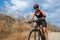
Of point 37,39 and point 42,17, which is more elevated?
point 42,17

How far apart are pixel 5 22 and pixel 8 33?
1830 mm

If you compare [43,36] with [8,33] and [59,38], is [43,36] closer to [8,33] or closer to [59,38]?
[59,38]

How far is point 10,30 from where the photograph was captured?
17344mm

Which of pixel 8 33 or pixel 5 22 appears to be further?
pixel 5 22

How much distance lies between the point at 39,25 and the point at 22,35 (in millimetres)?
6390

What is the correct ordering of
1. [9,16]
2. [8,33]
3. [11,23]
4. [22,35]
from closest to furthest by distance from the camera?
[22,35]
[8,33]
[11,23]
[9,16]

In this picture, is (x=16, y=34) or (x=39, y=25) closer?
(x=39, y=25)

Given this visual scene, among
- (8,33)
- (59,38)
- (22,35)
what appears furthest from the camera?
(8,33)

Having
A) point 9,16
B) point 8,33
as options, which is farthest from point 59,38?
point 9,16

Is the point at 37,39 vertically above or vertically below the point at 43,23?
below

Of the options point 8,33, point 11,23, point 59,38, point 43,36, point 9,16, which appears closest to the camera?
point 43,36

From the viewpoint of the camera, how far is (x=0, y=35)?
53.6ft

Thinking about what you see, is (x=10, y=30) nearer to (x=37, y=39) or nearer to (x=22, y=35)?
(x=22, y=35)

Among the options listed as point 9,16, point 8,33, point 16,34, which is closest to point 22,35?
point 16,34
